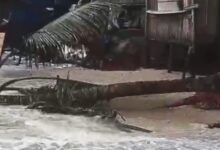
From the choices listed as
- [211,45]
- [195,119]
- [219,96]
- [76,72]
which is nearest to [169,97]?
[219,96]

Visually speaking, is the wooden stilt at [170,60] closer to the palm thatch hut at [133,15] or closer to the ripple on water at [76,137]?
the palm thatch hut at [133,15]

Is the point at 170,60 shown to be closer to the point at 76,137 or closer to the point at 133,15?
the point at 133,15

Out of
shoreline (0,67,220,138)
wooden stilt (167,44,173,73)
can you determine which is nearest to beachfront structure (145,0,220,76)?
wooden stilt (167,44,173,73)

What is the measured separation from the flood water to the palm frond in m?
1.18

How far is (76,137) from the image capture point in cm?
522

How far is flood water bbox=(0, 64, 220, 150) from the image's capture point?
16.0 feet

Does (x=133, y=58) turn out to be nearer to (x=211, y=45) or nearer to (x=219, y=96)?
(x=211, y=45)

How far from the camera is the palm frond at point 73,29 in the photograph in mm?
6949

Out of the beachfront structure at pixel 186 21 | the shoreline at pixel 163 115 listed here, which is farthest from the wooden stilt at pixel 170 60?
the shoreline at pixel 163 115

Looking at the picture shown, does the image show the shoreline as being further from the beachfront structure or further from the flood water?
the beachfront structure

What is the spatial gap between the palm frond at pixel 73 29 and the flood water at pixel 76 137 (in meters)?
1.18

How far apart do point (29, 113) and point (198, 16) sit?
305 cm

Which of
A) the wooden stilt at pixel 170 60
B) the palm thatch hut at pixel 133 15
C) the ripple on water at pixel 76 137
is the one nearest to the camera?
the ripple on water at pixel 76 137

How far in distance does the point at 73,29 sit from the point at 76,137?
82.3 inches
